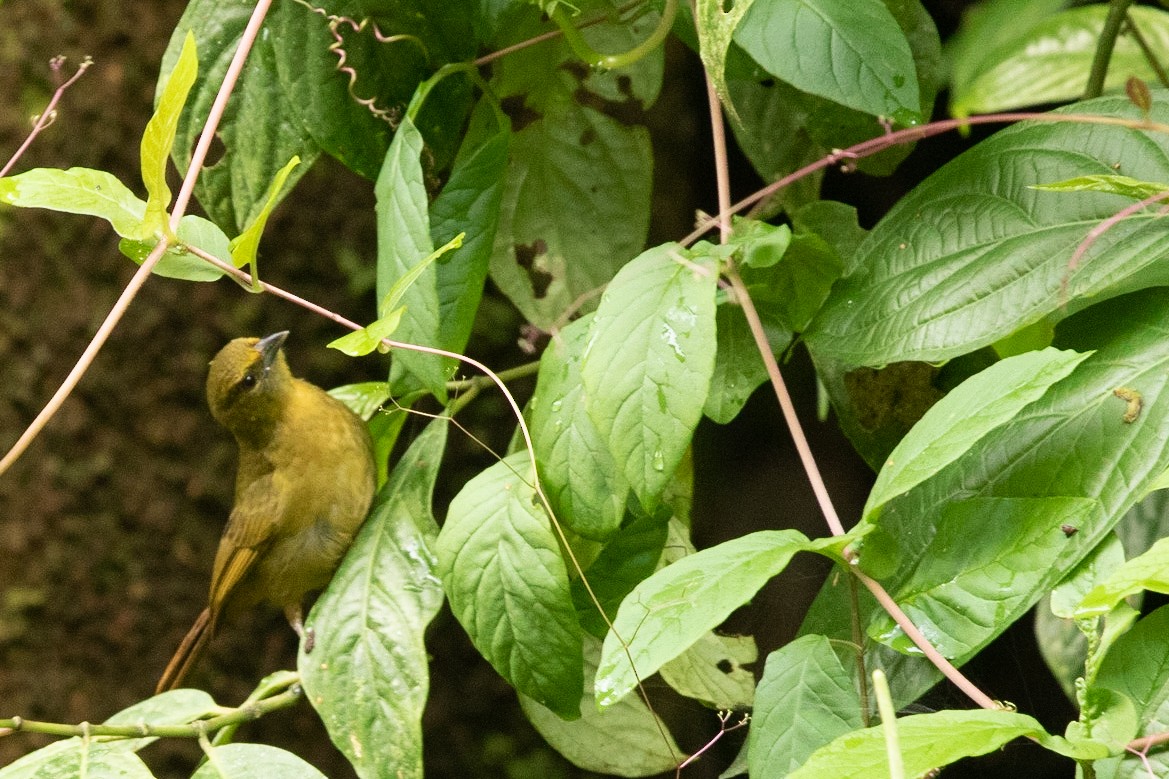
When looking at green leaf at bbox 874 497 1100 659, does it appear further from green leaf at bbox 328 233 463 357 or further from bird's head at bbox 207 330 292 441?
bird's head at bbox 207 330 292 441

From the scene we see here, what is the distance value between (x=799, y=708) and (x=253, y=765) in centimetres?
41

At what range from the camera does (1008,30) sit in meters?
0.28

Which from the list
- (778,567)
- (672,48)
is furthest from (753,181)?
(778,567)

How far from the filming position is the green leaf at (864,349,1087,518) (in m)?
0.58

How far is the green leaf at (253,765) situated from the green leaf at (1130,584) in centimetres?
52

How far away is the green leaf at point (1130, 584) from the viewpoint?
52 centimetres

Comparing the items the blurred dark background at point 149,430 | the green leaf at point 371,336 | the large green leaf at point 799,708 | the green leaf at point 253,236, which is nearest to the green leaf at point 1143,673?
the large green leaf at point 799,708

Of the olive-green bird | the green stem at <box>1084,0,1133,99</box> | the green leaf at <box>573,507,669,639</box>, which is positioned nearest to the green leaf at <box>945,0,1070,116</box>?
the green leaf at <box>573,507,669,639</box>

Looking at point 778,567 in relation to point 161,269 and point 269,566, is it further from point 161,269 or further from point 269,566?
point 269,566

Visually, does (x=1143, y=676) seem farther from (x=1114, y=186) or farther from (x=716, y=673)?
(x=716, y=673)

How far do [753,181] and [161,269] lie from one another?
4.87 feet

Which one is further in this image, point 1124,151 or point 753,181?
point 753,181

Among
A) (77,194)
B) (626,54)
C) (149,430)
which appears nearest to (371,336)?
(77,194)

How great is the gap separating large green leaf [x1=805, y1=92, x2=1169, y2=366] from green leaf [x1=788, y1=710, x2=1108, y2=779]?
265mm
